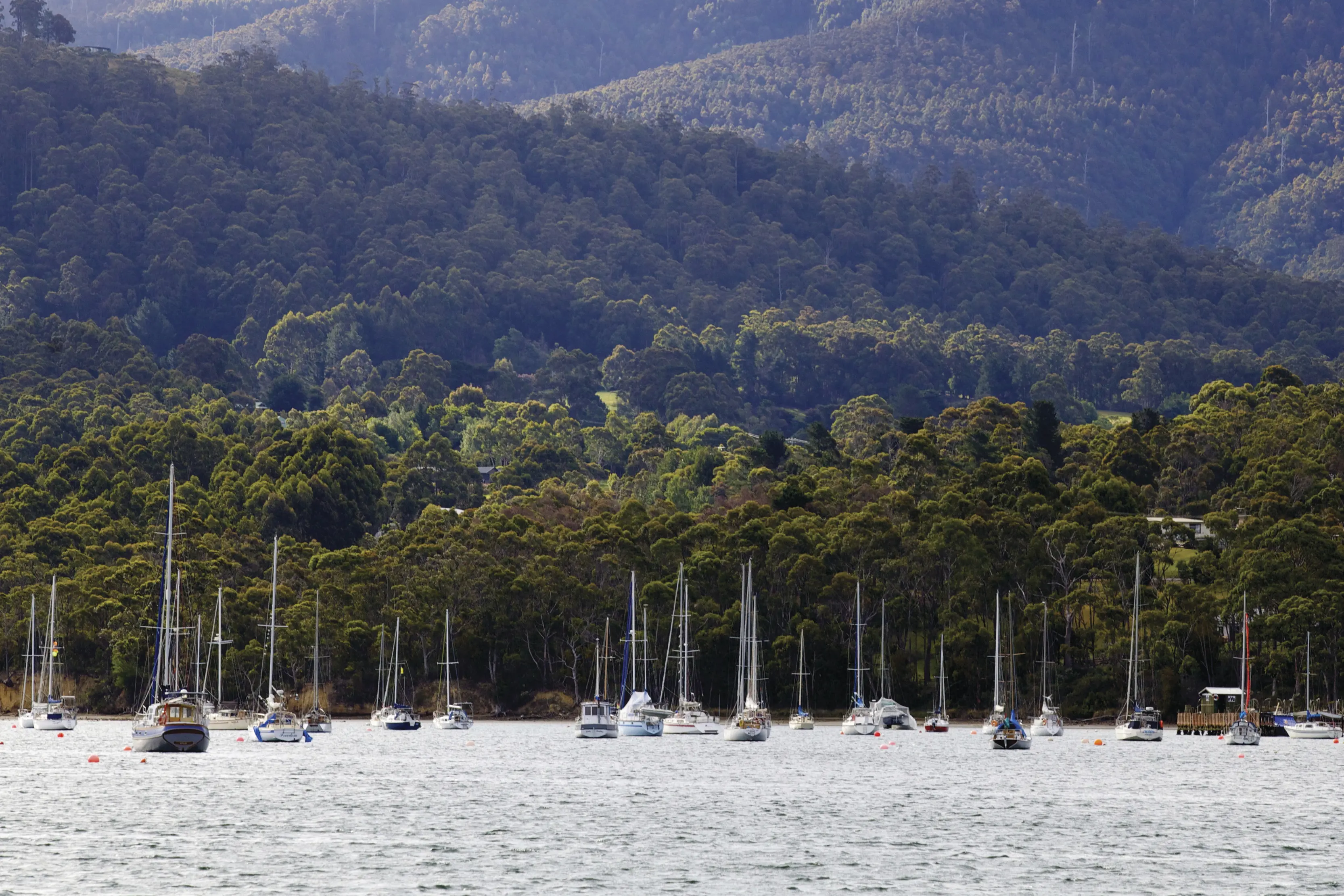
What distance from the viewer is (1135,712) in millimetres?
110250

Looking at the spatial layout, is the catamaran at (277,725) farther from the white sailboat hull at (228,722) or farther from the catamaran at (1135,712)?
the catamaran at (1135,712)

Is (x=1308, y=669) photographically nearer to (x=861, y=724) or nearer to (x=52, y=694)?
(x=861, y=724)

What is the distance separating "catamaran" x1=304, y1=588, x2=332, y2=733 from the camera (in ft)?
375

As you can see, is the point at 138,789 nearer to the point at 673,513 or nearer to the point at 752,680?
the point at 752,680

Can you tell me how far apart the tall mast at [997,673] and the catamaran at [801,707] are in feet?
34.4

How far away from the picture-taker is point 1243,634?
365 feet

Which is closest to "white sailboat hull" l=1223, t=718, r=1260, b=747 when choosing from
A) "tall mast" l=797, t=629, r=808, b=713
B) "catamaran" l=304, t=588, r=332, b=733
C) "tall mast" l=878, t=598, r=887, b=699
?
"tall mast" l=878, t=598, r=887, b=699

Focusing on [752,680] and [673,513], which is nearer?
[752,680]

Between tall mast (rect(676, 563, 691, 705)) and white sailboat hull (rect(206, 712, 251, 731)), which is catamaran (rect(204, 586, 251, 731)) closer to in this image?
white sailboat hull (rect(206, 712, 251, 731))

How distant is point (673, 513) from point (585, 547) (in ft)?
39.7

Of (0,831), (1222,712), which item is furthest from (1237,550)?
(0,831)

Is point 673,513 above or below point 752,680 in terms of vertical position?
above

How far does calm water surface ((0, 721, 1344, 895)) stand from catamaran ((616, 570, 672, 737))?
39.2ft

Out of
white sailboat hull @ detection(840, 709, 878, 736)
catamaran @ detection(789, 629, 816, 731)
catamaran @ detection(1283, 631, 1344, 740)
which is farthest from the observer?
catamaran @ detection(789, 629, 816, 731)
